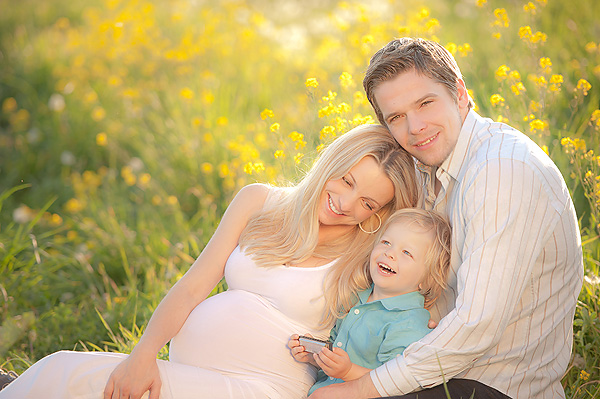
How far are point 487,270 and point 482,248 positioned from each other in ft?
0.24

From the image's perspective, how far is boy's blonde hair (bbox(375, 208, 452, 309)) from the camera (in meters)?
2.37

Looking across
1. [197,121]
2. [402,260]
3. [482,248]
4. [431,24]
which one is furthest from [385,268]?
[197,121]

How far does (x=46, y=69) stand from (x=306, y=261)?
203 inches

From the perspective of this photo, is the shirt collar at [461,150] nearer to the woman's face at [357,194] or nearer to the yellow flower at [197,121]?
the woman's face at [357,194]

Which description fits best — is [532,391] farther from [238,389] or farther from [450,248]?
[238,389]

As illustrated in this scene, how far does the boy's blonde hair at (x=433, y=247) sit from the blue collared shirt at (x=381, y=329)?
0.07 m

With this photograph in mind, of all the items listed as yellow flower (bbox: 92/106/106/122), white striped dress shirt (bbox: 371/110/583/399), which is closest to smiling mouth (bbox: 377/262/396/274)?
white striped dress shirt (bbox: 371/110/583/399)

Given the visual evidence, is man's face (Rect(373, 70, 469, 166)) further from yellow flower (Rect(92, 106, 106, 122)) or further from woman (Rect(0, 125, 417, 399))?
yellow flower (Rect(92, 106, 106, 122))

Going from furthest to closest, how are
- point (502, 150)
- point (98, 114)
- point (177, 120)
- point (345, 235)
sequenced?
point (98, 114)
point (177, 120)
point (345, 235)
point (502, 150)

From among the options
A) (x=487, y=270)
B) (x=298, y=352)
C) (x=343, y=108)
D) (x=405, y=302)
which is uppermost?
(x=343, y=108)

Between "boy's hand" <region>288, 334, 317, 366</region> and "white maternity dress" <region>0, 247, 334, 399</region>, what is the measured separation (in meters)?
0.07

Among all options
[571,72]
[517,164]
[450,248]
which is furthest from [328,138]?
[571,72]

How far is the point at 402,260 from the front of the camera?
2.38 metres

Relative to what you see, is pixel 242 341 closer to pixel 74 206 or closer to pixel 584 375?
pixel 584 375
